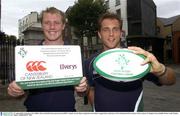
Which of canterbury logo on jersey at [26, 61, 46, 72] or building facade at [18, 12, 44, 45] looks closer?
canterbury logo on jersey at [26, 61, 46, 72]

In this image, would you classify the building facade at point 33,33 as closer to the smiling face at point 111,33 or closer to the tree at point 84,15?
the smiling face at point 111,33

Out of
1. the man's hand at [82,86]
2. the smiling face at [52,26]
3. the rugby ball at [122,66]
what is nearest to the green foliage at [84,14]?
the smiling face at [52,26]

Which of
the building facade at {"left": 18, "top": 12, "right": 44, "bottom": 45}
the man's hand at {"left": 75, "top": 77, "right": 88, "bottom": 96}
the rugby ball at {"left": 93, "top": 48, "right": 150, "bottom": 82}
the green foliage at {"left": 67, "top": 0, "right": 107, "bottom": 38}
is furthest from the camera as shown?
the green foliage at {"left": 67, "top": 0, "right": 107, "bottom": 38}

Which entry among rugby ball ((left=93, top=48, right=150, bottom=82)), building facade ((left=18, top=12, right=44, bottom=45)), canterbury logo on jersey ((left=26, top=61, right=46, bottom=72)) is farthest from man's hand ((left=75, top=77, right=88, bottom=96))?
building facade ((left=18, top=12, right=44, bottom=45))

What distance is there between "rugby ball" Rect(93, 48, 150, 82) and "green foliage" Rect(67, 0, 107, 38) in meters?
34.5

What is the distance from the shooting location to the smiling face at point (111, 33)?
321 cm

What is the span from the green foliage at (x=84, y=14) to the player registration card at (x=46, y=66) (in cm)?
3443

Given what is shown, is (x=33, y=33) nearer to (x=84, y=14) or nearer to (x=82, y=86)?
(x=82, y=86)

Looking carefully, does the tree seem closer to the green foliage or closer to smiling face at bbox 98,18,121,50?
the green foliage

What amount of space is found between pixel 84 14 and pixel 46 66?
1505 inches

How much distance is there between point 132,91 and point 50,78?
0.73 metres

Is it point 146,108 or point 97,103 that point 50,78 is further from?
point 146,108

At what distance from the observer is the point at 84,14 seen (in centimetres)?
4084

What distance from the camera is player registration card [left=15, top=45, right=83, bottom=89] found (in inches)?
113
